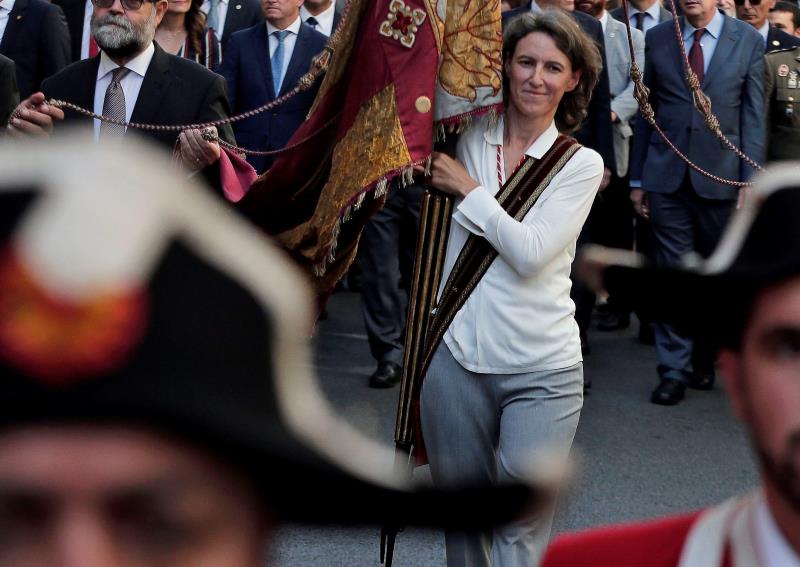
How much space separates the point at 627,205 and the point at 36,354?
8753mm

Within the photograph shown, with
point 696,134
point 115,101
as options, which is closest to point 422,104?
point 115,101

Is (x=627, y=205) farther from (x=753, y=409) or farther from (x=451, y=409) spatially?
(x=753, y=409)

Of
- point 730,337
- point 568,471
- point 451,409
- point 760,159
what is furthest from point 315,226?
point 760,159

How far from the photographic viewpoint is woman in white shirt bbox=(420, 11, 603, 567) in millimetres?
4035

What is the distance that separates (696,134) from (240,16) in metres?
3.69

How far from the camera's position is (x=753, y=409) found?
1.49 m

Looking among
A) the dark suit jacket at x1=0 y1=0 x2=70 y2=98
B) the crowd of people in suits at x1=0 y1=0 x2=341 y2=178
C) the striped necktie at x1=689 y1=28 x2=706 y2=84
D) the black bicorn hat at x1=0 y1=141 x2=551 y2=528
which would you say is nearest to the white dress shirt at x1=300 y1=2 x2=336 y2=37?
the crowd of people in suits at x1=0 y1=0 x2=341 y2=178

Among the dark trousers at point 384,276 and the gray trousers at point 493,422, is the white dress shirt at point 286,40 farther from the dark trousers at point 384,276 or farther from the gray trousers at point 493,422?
the gray trousers at point 493,422

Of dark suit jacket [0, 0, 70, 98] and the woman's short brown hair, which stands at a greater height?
the woman's short brown hair

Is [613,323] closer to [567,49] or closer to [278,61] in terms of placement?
[278,61]

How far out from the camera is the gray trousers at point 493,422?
402 cm

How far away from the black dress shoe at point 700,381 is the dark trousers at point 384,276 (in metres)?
1.68

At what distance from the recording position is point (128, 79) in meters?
5.88

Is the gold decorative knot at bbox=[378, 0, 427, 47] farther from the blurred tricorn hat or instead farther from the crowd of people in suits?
the blurred tricorn hat
